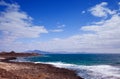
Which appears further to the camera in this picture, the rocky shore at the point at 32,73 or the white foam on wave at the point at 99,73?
the white foam on wave at the point at 99,73

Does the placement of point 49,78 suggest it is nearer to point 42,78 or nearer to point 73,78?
point 42,78

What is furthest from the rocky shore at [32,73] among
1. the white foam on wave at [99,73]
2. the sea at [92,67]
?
the sea at [92,67]

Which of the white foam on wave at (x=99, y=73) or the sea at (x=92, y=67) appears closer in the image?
the white foam on wave at (x=99, y=73)

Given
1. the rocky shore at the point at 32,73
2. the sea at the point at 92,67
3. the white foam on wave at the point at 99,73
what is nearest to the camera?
the rocky shore at the point at 32,73

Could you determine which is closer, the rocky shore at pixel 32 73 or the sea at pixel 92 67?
the rocky shore at pixel 32 73

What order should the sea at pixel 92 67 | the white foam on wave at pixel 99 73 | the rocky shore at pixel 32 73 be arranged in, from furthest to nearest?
the sea at pixel 92 67 < the white foam on wave at pixel 99 73 < the rocky shore at pixel 32 73

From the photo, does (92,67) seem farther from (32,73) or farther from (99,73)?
(32,73)

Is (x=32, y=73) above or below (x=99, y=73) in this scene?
above

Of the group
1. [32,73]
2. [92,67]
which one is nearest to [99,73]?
[32,73]

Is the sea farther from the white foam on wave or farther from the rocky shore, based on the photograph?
the rocky shore

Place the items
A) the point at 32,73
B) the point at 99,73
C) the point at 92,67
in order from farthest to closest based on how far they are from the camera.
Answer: the point at 92,67 → the point at 99,73 → the point at 32,73

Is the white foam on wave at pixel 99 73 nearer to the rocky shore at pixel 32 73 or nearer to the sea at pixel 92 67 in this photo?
the sea at pixel 92 67

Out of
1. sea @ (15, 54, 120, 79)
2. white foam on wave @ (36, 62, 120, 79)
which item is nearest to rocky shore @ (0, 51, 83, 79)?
white foam on wave @ (36, 62, 120, 79)

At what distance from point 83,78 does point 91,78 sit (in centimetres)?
123
